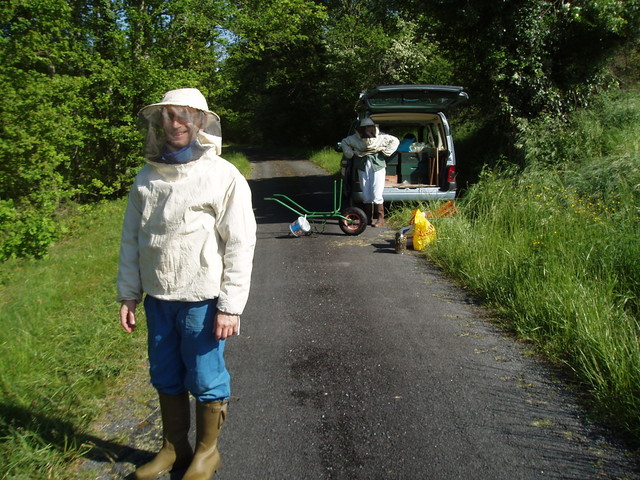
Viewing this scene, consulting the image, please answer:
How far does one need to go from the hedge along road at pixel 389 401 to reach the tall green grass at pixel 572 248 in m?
0.27

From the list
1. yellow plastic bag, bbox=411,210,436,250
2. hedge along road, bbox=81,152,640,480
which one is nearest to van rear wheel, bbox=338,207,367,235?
yellow plastic bag, bbox=411,210,436,250

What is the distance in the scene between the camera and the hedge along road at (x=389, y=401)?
2.93 metres

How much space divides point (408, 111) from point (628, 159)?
11.5ft

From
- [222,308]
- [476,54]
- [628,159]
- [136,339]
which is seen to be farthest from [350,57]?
[222,308]

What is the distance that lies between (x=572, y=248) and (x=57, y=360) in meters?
4.90

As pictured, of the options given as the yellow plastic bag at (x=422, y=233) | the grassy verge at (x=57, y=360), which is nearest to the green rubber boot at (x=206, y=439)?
the grassy verge at (x=57, y=360)

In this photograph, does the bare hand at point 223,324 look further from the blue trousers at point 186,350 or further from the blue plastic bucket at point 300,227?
the blue plastic bucket at point 300,227

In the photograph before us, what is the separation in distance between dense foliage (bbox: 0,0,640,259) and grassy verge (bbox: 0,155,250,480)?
6.87 ft

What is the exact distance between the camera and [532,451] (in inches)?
118

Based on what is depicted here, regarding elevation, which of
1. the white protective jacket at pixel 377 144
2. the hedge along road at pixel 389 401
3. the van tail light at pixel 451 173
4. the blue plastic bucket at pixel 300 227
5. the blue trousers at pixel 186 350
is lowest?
the hedge along road at pixel 389 401

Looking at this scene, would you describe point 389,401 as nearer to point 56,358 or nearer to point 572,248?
point 56,358

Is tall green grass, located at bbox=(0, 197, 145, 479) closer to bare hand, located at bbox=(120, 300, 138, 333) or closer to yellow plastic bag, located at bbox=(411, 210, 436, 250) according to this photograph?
bare hand, located at bbox=(120, 300, 138, 333)

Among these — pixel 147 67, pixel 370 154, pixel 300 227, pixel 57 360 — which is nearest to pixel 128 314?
pixel 57 360

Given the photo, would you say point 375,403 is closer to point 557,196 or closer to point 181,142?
point 181,142
